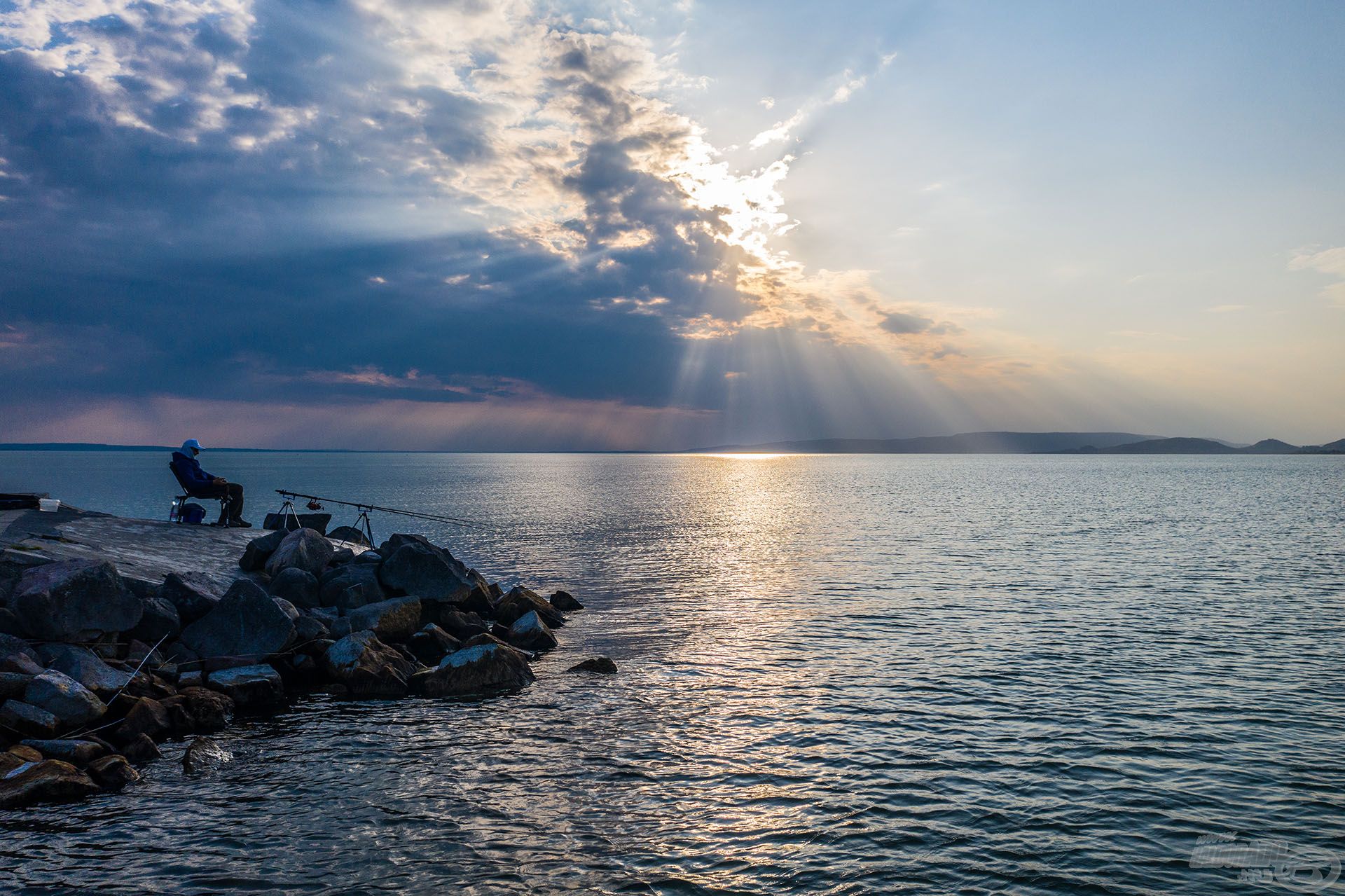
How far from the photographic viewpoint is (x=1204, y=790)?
1245cm

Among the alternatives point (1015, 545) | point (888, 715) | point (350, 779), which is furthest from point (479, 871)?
point (1015, 545)

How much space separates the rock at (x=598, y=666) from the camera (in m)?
20.7

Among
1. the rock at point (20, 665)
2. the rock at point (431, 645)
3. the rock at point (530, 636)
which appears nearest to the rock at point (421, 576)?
the rock at point (431, 645)

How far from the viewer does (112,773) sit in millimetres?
12922

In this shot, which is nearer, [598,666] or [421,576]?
[598,666]

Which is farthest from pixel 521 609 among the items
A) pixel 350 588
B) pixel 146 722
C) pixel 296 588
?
pixel 146 722

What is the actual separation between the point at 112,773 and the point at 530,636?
11880 millimetres

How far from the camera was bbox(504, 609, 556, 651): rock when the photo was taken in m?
23.6

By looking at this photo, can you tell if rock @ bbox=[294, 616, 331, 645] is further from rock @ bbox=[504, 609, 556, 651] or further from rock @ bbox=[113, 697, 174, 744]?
rock @ bbox=[504, 609, 556, 651]

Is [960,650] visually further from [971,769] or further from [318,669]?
[318,669]

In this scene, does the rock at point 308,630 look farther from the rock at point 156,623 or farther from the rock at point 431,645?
the rock at point 156,623

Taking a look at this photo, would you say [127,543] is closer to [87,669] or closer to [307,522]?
[307,522]

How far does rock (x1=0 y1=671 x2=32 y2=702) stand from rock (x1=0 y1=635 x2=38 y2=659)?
1179 millimetres

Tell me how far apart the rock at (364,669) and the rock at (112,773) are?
5886mm
